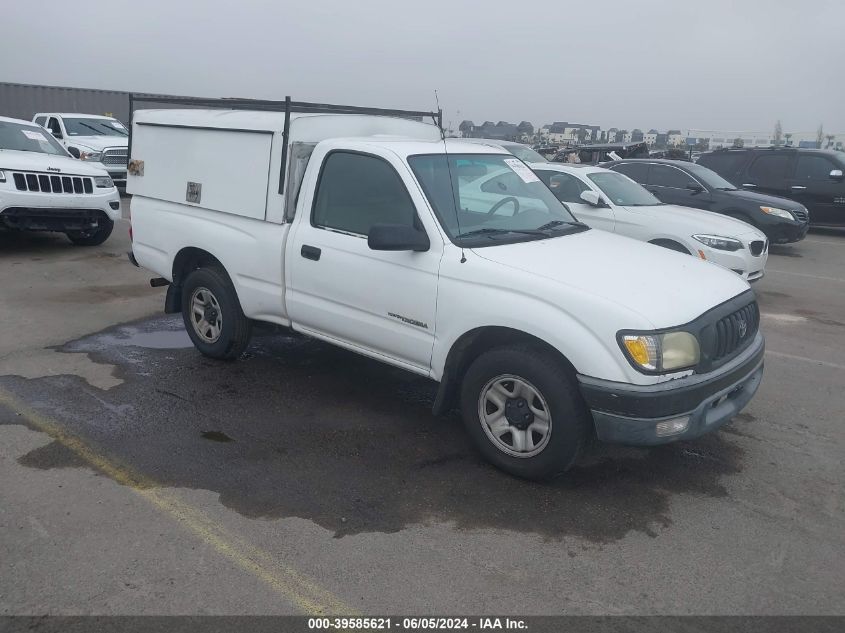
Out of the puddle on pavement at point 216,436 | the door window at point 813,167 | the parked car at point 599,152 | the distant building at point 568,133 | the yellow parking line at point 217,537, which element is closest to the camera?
the yellow parking line at point 217,537

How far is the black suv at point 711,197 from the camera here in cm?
1230

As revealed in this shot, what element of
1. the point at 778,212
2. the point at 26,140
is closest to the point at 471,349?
the point at 26,140

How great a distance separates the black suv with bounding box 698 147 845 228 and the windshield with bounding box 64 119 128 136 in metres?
14.3

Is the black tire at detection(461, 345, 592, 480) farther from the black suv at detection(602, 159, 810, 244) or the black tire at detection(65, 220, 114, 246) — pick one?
the black suv at detection(602, 159, 810, 244)

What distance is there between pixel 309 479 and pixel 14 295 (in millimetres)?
5662

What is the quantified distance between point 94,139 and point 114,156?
1054 mm

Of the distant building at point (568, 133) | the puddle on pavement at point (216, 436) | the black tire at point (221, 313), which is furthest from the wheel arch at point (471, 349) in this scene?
the distant building at point (568, 133)

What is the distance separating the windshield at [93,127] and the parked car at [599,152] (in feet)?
36.1

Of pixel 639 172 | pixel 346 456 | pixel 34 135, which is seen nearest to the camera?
pixel 346 456

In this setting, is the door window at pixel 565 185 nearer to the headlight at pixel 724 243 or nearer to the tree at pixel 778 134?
the headlight at pixel 724 243

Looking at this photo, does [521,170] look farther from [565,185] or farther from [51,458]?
[565,185]

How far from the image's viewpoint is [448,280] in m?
4.29

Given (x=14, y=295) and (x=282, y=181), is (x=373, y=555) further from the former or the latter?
(x=14, y=295)

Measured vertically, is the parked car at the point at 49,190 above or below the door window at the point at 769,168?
below
